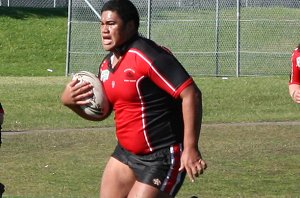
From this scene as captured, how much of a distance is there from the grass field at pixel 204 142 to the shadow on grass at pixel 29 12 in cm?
1556

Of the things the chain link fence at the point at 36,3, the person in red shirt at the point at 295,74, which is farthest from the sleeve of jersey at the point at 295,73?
the chain link fence at the point at 36,3

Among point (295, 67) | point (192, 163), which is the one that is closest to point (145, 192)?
point (192, 163)

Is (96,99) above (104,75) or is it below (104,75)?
below

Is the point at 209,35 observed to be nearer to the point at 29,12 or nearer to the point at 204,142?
the point at 204,142

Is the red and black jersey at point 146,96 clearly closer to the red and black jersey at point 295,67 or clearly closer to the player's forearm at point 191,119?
the player's forearm at point 191,119

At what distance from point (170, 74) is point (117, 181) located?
2.99 feet

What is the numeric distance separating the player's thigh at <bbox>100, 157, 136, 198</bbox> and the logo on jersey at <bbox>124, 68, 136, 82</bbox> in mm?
637

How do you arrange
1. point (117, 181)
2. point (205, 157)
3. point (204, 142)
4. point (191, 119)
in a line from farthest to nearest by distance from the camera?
1. point (204, 142)
2. point (205, 157)
3. point (117, 181)
4. point (191, 119)

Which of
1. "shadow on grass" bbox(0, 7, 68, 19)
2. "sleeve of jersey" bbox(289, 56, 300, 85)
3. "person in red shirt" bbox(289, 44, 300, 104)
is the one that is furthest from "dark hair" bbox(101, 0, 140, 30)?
"shadow on grass" bbox(0, 7, 68, 19)

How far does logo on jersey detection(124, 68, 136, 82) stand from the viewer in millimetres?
6617

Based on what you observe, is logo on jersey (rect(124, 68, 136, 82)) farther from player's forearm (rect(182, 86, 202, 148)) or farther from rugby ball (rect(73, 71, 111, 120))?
player's forearm (rect(182, 86, 202, 148))

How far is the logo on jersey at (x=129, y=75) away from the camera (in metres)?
6.62

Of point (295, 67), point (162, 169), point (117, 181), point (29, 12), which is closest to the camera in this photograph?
point (162, 169)

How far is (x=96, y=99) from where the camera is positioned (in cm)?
690
